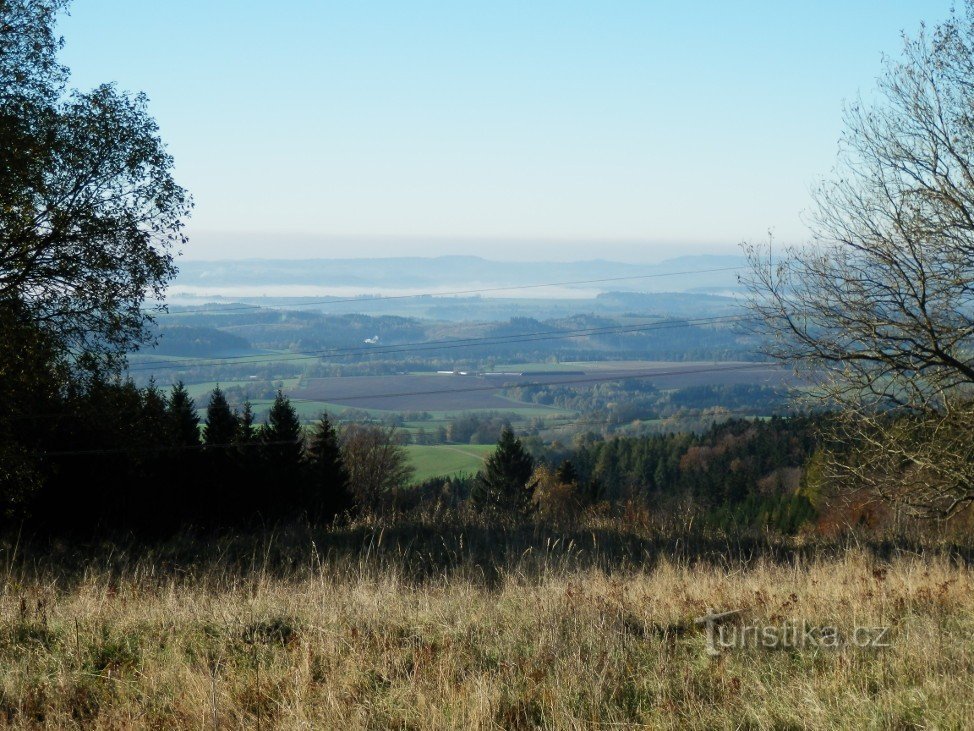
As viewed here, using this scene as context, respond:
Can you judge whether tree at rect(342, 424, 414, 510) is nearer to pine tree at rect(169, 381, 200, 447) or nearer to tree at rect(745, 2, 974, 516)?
pine tree at rect(169, 381, 200, 447)

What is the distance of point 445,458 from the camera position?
6606 cm

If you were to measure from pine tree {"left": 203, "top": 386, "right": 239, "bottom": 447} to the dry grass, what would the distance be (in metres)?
21.3

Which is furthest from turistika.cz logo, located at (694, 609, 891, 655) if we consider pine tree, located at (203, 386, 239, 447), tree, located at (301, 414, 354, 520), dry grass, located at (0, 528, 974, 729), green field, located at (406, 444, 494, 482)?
green field, located at (406, 444, 494, 482)

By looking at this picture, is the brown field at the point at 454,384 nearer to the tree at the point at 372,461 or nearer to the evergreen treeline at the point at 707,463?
the evergreen treeline at the point at 707,463

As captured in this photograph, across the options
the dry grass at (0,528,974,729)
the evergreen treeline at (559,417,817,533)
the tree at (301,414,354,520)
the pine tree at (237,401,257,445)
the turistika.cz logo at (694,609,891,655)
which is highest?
the dry grass at (0,528,974,729)

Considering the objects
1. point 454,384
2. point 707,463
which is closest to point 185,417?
point 707,463

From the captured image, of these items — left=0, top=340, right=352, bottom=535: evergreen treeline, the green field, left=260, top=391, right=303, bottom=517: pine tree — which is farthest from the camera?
the green field

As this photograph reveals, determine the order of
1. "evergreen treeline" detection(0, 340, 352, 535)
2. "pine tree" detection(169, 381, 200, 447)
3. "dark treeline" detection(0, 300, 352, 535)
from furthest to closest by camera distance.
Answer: "pine tree" detection(169, 381, 200, 447)
"evergreen treeline" detection(0, 340, 352, 535)
"dark treeline" detection(0, 300, 352, 535)

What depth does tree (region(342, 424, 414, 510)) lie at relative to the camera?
148ft

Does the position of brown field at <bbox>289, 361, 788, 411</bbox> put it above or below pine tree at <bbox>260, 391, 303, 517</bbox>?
below

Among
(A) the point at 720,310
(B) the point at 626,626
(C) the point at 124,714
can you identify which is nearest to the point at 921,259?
(B) the point at 626,626

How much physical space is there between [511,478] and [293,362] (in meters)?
52.0

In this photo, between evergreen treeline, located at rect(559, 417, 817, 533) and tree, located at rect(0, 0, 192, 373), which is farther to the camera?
evergreen treeline, located at rect(559, 417, 817, 533)

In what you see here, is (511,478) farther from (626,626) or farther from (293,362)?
(293,362)
